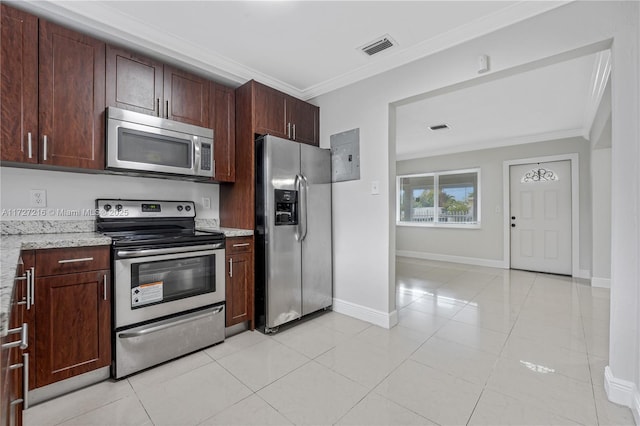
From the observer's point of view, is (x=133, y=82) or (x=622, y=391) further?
(x=133, y=82)

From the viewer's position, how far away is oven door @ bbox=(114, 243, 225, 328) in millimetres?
1929

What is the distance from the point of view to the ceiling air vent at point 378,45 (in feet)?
7.77

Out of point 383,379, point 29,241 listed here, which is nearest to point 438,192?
point 383,379

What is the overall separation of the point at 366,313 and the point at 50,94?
305 cm

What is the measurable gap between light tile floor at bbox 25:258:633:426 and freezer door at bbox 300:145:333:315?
0.84 ft

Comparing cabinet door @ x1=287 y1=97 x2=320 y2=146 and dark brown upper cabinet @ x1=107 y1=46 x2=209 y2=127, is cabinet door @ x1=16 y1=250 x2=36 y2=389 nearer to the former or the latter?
dark brown upper cabinet @ x1=107 y1=46 x2=209 y2=127

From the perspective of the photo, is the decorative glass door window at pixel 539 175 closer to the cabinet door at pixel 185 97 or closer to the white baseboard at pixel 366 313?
the white baseboard at pixel 366 313

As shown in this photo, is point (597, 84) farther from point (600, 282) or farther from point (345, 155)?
point (600, 282)

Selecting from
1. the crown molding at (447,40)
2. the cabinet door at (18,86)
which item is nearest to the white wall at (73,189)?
the cabinet door at (18,86)

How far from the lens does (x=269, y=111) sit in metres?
2.84

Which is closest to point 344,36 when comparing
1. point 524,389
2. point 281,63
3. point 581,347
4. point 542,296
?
point 281,63

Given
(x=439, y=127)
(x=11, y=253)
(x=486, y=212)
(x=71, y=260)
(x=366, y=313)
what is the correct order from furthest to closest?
(x=486, y=212) < (x=439, y=127) < (x=366, y=313) < (x=71, y=260) < (x=11, y=253)

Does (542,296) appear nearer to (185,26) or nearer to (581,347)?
(581,347)

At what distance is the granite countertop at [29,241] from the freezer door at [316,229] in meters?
0.61
